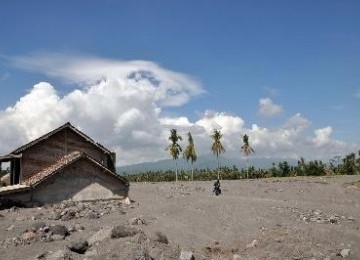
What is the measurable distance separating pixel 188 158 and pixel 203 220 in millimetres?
68831

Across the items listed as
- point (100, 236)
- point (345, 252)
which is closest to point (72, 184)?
point (100, 236)

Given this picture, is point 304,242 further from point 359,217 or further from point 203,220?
point 359,217

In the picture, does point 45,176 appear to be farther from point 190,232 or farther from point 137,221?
point 190,232

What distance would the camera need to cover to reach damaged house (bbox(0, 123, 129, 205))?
33531 mm

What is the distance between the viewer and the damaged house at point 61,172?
33531mm

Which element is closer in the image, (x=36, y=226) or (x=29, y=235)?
(x=29, y=235)

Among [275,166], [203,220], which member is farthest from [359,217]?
[275,166]

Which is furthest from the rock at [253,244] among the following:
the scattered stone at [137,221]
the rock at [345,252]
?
the scattered stone at [137,221]

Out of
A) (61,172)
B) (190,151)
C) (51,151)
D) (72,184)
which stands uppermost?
(190,151)

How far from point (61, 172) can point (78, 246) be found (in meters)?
16.1

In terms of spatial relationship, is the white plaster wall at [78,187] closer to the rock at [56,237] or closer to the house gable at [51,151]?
the house gable at [51,151]

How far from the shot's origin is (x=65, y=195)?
34.6 meters

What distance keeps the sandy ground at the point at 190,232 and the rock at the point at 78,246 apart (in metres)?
0.16

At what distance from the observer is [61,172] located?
1352 inches
